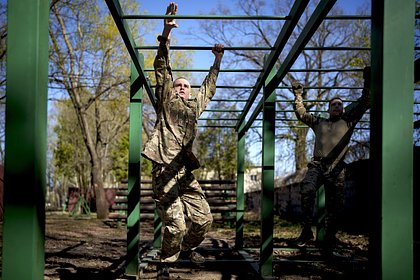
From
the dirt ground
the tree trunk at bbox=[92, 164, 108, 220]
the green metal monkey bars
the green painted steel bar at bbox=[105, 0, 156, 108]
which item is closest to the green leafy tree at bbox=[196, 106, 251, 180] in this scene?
the tree trunk at bbox=[92, 164, 108, 220]

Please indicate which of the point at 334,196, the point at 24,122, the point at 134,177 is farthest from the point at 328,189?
the point at 24,122

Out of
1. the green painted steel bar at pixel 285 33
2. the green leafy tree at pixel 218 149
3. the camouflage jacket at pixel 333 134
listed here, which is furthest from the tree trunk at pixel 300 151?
the green painted steel bar at pixel 285 33

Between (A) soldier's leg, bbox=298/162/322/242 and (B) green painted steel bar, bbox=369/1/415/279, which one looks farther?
(A) soldier's leg, bbox=298/162/322/242

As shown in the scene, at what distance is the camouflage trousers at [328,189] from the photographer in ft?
18.4

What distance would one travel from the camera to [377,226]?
167cm

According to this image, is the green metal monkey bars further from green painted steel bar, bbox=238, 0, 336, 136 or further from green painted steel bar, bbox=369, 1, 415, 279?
green painted steel bar, bbox=238, 0, 336, 136

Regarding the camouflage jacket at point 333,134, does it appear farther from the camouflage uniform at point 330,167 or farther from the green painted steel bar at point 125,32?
the green painted steel bar at point 125,32

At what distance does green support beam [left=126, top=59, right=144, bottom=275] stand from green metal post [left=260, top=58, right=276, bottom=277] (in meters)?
1.22

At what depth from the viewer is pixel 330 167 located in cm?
571

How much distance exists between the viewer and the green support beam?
420cm

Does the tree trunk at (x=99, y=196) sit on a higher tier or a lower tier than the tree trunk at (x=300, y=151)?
lower

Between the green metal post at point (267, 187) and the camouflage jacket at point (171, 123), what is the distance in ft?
2.54

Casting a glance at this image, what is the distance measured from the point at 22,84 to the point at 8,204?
484 millimetres

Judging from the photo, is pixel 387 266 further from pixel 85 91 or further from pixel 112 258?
pixel 85 91
